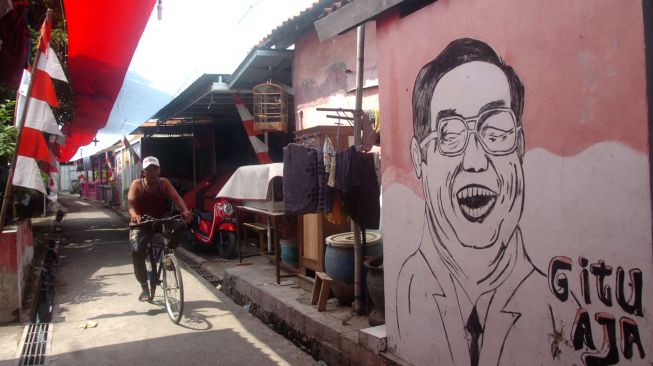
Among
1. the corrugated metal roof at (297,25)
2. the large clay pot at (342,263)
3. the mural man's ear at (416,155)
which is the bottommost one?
the large clay pot at (342,263)

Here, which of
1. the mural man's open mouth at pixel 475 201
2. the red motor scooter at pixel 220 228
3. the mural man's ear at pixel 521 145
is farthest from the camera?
the red motor scooter at pixel 220 228

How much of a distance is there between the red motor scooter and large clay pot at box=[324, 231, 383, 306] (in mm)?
4550

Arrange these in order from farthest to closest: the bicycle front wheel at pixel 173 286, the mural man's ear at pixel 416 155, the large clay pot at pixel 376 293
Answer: the bicycle front wheel at pixel 173 286 → the large clay pot at pixel 376 293 → the mural man's ear at pixel 416 155

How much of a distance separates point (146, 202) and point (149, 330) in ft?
5.23

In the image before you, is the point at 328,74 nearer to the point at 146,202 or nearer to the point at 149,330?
the point at 146,202

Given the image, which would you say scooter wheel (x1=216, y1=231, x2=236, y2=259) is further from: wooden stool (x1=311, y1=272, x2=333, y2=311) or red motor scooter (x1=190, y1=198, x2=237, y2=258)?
wooden stool (x1=311, y1=272, x2=333, y2=311)

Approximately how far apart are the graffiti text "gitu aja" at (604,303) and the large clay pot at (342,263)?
3.08m

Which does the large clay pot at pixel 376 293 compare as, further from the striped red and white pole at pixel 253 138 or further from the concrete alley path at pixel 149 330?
the striped red and white pole at pixel 253 138

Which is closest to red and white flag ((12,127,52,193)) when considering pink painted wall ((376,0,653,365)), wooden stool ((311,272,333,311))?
wooden stool ((311,272,333,311))

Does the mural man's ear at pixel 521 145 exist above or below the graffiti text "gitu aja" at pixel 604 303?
above

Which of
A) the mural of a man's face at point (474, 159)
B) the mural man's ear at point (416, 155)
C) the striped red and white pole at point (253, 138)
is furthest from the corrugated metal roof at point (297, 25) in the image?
the mural of a man's face at point (474, 159)

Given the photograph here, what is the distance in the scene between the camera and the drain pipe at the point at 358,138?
525cm

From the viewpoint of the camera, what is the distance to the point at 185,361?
16.0 ft

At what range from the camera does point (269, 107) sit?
906 centimetres
